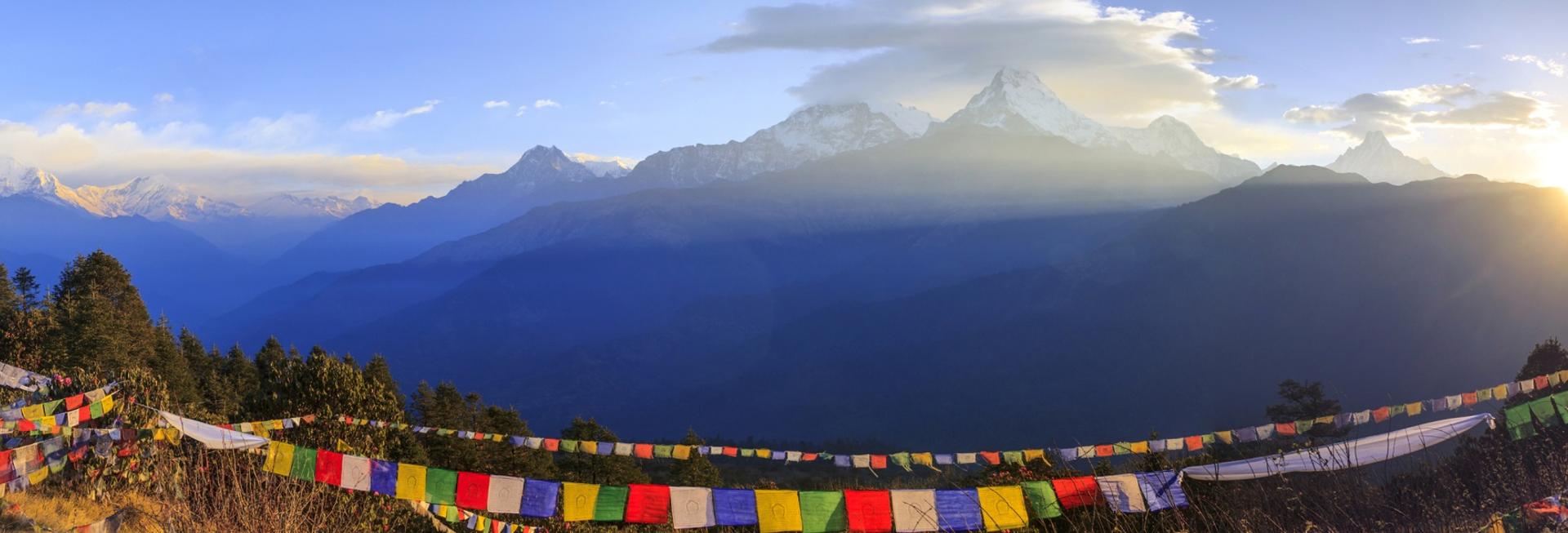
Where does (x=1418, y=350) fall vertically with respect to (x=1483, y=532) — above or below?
below

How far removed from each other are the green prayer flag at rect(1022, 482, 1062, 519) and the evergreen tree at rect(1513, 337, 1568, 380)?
3923cm

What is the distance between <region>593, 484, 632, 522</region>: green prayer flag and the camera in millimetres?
13820

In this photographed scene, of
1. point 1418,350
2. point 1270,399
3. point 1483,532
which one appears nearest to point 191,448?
point 1483,532

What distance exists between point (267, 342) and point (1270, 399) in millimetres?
198954

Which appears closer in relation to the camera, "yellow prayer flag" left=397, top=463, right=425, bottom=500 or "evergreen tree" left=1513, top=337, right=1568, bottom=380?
"yellow prayer flag" left=397, top=463, right=425, bottom=500

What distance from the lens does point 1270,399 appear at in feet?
618

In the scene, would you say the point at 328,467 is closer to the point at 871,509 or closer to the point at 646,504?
the point at 646,504

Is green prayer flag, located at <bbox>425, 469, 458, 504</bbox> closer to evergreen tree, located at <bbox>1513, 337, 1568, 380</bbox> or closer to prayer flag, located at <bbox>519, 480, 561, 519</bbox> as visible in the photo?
prayer flag, located at <bbox>519, 480, 561, 519</bbox>

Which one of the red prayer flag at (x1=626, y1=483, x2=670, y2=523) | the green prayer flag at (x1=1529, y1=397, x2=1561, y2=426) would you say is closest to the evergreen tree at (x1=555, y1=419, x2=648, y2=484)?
the red prayer flag at (x1=626, y1=483, x2=670, y2=523)

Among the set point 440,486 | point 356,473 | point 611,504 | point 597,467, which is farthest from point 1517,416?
point 597,467

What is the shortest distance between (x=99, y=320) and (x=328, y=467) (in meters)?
33.6

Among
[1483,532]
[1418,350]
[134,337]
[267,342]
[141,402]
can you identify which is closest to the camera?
[1483,532]

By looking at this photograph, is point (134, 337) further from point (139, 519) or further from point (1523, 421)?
point (1523, 421)

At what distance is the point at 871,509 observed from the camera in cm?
1284
